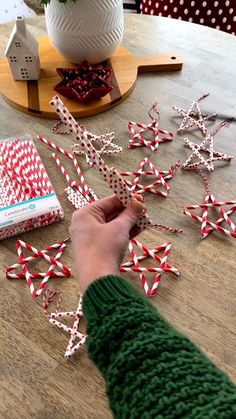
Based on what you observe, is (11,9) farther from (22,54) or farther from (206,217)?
(206,217)

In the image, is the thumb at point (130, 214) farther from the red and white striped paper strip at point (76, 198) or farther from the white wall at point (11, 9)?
the white wall at point (11, 9)

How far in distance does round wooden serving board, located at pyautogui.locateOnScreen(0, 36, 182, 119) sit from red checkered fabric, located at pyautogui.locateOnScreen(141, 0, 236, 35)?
45 cm

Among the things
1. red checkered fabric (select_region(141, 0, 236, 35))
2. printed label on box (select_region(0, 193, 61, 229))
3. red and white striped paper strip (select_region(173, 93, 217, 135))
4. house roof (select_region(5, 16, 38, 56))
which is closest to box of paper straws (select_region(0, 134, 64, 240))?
printed label on box (select_region(0, 193, 61, 229))

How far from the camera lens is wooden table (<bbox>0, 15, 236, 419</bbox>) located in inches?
24.7

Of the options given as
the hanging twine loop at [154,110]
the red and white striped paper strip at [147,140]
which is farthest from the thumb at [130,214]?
the hanging twine loop at [154,110]

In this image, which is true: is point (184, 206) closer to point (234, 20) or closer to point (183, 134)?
point (183, 134)

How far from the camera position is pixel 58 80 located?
3.76 ft

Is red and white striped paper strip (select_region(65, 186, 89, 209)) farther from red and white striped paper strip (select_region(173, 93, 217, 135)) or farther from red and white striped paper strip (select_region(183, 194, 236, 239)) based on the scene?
red and white striped paper strip (select_region(173, 93, 217, 135))

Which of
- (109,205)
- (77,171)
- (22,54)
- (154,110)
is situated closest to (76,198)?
(77,171)

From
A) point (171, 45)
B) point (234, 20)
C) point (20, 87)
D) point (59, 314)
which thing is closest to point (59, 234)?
point (59, 314)

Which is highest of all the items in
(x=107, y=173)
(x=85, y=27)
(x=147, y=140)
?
(x=85, y=27)

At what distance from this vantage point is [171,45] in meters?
1.29

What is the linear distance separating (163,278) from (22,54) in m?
0.72

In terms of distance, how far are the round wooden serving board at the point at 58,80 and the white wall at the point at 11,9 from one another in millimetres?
1028
